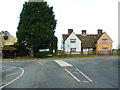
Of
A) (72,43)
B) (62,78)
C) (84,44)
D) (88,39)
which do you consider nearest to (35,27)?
(72,43)

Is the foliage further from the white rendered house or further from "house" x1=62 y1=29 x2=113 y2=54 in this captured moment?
the white rendered house

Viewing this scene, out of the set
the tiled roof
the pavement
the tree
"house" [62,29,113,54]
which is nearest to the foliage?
the tree

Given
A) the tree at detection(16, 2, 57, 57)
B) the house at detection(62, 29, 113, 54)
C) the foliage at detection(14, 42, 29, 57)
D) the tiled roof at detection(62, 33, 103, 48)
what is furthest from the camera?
the tiled roof at detection(62, 33, 103, 48)

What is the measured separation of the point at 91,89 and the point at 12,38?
5797cm

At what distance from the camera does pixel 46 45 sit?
48.9 m

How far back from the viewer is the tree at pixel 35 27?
47.0m

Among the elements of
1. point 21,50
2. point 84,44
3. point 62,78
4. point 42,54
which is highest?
point 84,44

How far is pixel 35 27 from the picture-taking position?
4697cm

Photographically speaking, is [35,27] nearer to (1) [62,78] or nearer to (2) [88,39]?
(2) [88,39]

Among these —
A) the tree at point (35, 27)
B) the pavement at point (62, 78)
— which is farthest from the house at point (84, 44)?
the pavement at point (62, 78)

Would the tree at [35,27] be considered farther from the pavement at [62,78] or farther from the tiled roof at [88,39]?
the pavement at [62,78]

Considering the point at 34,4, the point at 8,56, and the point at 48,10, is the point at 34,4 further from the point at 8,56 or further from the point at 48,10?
the point at 8,56

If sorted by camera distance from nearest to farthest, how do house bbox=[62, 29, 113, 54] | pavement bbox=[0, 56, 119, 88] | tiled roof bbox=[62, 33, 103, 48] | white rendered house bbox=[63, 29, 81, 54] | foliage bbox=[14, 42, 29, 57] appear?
1. pavement bbox=[0, 56, 119, 88]
2. foliage bbox=[14, 42, 29, 57]
3. house bbox=[62, 29, 113, 54]
4. white rendered house bbox=[63, 29, 81, 54]
5. tiled roof bbox=[62, 33, 103, 48]

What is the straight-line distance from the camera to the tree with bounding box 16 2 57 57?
46969 mm
